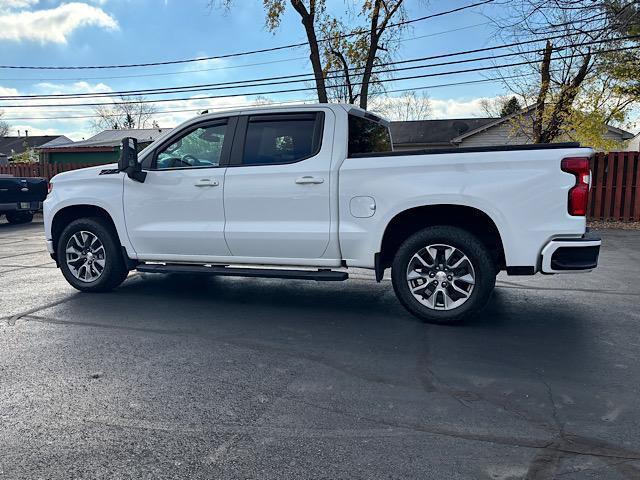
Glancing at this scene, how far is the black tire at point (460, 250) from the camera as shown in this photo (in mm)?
4691

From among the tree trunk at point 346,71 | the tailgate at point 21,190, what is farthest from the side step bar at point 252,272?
the tree trunk at point 346,71

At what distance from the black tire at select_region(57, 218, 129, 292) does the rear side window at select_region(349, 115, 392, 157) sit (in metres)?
3.09

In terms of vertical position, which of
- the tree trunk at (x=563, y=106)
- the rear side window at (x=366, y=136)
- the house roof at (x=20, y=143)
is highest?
the house roof at (x=20, y=143)

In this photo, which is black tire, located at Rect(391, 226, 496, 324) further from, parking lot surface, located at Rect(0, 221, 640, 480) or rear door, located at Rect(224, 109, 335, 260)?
rear door, located at Rect(224, 109, 335, 260)

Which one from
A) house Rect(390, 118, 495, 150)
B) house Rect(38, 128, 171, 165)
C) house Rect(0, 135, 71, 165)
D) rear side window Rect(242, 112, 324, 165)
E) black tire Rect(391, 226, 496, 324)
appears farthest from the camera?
house Rect(0, 135, 71, 165)

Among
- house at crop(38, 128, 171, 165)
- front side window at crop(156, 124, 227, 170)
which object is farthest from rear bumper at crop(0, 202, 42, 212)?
house at crop(38, 128, 171, 165)

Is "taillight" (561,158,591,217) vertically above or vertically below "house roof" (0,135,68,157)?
below

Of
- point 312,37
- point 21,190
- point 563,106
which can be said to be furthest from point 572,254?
point 312,37

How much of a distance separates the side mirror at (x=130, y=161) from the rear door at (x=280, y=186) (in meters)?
1.10

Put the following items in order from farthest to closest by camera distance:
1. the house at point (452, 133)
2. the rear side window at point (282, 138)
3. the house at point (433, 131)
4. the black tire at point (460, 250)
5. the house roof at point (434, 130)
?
the house roof at point (434, 130) < the house at point (433, 131) < the house at point (452, 133) < the rear side window at point (282, 138) < the black tire at point (460, 250)

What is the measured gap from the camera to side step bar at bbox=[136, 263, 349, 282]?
16.8 ft

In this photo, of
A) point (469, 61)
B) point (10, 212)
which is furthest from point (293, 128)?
point (469, 61)

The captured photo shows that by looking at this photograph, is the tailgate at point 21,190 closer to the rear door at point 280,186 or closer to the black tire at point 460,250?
the rear door at point 280,186

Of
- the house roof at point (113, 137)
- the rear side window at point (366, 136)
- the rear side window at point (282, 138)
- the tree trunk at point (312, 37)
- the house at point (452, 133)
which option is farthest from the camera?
the house roof at point (113, 137)
